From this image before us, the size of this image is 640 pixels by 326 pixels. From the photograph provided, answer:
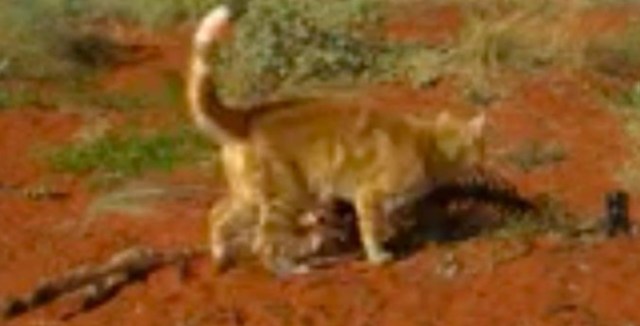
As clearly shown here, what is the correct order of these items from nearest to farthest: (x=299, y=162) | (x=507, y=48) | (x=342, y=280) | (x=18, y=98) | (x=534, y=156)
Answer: (x=342, y=280), (x=299, y=162), (x=534, y=156), (x=18, y=98), (x=507, y=48)

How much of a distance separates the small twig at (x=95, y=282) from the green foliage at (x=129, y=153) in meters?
2.83

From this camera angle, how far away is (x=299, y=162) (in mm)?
9234

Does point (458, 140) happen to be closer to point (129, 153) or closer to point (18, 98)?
point (129, 153)

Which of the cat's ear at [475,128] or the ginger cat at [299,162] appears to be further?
the cat's ear at [475,128]

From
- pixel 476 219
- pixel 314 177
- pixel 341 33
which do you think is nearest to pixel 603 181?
pixel 476 219

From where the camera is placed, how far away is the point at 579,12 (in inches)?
655

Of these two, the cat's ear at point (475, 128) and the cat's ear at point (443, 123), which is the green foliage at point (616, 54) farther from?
the cat's ear at point (443, 123)

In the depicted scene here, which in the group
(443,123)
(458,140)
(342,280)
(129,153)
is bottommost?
(342,280)

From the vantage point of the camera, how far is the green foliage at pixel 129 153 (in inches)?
492

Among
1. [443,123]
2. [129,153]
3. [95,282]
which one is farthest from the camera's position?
[129,153]

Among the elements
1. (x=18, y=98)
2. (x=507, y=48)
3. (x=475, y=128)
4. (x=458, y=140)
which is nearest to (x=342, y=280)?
(x=458, y=140)

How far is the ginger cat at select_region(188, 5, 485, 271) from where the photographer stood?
9.13 metres

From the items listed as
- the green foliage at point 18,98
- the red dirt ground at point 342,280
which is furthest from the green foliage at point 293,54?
the red dirt ground at point 342,280

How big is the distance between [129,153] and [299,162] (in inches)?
148
